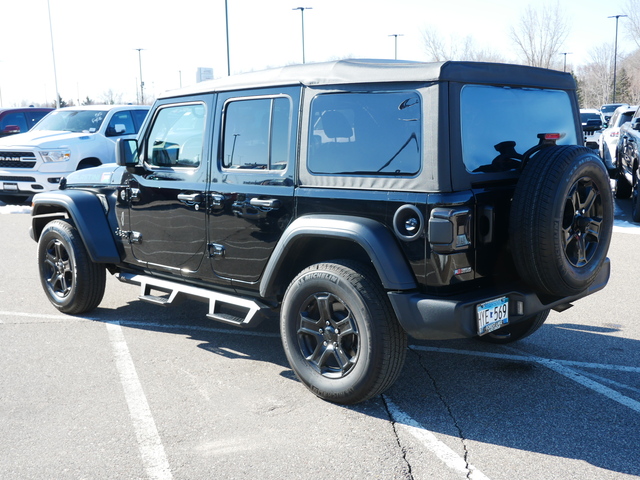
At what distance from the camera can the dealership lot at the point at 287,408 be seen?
319 centimetres

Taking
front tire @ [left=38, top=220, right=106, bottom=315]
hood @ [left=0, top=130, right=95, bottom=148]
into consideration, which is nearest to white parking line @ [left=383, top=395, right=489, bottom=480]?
front tire @ [left=38, top=220, right=106, bottom=315]

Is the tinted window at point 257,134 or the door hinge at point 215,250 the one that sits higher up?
the tinted window at point 257,134

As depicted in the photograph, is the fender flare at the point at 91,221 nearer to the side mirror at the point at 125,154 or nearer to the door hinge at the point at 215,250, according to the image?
the side mirror at the point at 125,154

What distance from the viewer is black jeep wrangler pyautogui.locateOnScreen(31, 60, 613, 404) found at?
3.42 metres

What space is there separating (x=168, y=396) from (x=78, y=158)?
9.17 metres

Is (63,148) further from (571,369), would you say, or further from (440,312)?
(440,312)

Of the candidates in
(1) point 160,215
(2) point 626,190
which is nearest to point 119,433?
(1) point 160,215

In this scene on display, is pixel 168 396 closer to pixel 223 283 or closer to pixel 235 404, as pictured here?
pixel 235 404

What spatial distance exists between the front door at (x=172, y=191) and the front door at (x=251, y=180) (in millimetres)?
168

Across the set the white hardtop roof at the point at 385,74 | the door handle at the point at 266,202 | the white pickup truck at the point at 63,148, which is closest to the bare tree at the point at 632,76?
the white pickup truck at the point at 63,148

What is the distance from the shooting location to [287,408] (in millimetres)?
3826

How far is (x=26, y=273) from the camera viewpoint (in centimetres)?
759

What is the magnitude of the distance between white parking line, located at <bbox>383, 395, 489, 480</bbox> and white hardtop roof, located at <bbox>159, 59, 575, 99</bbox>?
1815 mm

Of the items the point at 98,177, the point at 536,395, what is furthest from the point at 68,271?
the point at 536,395
